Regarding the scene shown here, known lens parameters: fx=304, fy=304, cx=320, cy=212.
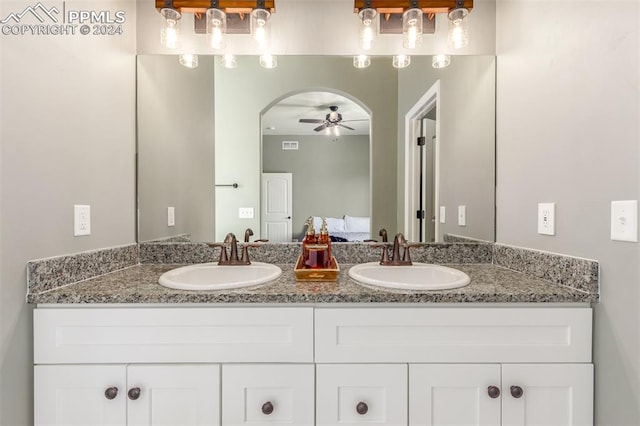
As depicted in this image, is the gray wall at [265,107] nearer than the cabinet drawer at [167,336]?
No

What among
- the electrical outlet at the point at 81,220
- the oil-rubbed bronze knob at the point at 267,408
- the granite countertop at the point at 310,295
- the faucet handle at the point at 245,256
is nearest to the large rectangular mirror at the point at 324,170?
the faucet handle at the point at 245,256

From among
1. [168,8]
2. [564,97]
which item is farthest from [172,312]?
[564,97]

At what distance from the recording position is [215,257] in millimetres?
1515

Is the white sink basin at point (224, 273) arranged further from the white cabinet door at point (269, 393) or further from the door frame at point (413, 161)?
the door frame at point (413, 161)

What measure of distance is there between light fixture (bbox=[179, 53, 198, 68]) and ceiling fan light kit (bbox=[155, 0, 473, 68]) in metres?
0.05

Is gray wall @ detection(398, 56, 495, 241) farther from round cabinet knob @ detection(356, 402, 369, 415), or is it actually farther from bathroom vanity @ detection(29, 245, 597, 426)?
round cabinet knob @ detection(356, 402, 369, 415)

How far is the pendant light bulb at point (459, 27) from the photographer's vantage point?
55.2 inches

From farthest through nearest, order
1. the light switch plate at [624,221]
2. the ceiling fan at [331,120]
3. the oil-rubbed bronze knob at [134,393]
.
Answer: the ceiling fan at [331,120], the oil-rubbed bronze knob at [134,393], the light switch plate at [624,221]

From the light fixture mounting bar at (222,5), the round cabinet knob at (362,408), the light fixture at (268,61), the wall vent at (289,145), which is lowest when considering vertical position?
the round cabinet knob at (362,408)

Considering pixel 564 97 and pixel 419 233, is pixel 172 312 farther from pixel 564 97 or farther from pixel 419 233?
pixel 564 97

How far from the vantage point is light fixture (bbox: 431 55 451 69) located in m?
1.50

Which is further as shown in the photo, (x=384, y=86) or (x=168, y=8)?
(x=384, y=86)

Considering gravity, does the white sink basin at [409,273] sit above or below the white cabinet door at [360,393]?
above

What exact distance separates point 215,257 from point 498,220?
4.55 feet
